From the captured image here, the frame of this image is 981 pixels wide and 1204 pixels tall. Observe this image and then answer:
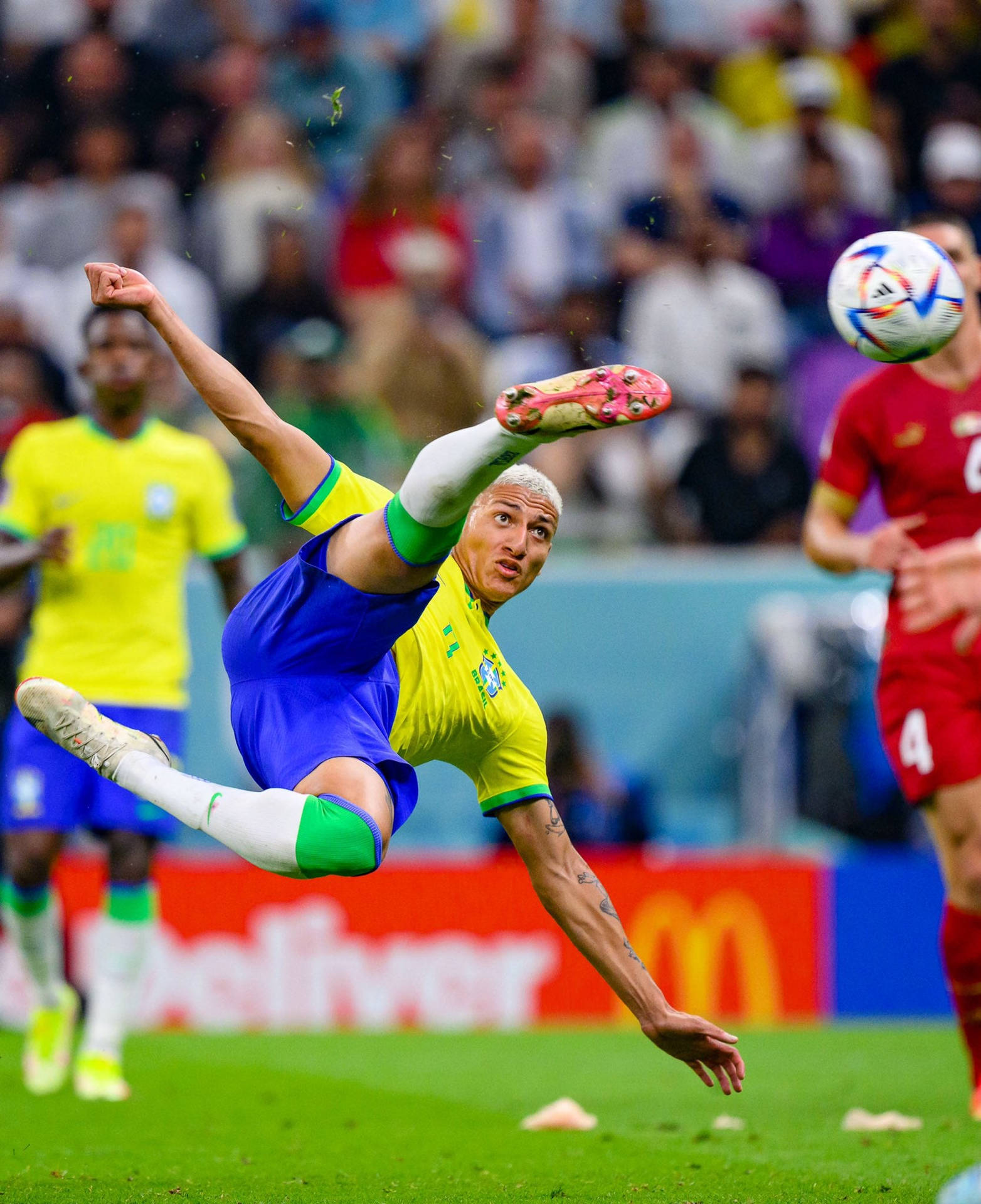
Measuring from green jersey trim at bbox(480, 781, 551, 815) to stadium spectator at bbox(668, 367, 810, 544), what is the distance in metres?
6.27

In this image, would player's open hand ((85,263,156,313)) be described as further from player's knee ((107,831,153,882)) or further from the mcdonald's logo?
the mcdonald's logo

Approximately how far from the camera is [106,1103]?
6875 mm

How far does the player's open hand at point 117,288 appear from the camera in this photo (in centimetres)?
500

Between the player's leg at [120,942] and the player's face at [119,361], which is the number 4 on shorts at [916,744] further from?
the player's face at [119,361]

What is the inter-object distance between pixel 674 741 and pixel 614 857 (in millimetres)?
1308

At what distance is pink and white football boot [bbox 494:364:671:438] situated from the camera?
4.31 metres

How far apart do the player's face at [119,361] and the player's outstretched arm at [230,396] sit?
207cm

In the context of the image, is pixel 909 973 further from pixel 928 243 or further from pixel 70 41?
pixel 70 41

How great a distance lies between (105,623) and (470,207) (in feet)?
20.0

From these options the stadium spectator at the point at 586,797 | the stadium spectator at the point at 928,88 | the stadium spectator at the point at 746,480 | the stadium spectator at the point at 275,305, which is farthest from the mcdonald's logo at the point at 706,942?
the stadium spectator at the point at 928,88

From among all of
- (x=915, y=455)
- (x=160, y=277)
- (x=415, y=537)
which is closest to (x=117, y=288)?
(x=415, y=537)

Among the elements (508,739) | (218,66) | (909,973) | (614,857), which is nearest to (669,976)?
(614,857)

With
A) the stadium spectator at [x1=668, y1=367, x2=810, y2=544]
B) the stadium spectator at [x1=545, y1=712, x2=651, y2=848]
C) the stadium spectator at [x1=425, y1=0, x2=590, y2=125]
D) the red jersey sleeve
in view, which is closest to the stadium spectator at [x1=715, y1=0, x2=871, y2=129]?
the stadium spectator at [x1=425, y1=0, x2=590, y2=125]

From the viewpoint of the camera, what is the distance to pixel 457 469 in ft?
14.9
